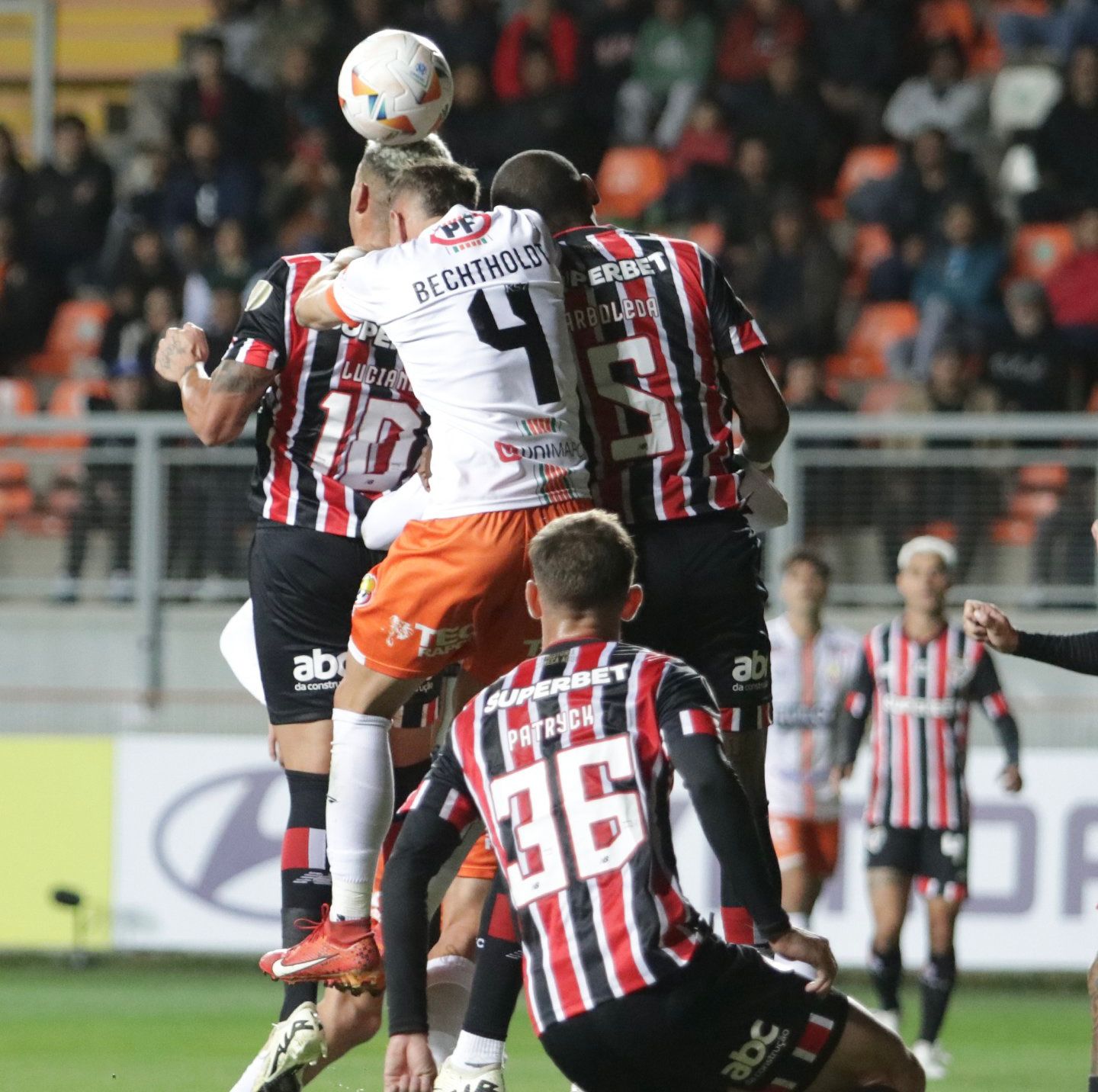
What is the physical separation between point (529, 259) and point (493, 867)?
1.77 meters

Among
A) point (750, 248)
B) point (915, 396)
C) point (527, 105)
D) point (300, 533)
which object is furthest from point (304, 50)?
point (300, 533)

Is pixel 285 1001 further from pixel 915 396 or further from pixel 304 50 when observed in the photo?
pixel 304 50

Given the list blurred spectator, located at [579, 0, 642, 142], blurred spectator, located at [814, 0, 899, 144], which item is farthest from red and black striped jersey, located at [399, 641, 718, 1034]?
blurred spectator, located at [579, 0, 642, 142]

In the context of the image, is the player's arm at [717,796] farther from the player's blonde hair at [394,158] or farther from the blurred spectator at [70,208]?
the blurred spectator at [70,208]

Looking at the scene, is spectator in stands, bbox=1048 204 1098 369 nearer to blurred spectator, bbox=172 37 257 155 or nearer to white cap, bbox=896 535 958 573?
white cap, bbox=896 535 958 573

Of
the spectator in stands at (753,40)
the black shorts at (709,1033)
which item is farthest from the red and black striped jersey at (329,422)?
the spectator in stands at (753,40)

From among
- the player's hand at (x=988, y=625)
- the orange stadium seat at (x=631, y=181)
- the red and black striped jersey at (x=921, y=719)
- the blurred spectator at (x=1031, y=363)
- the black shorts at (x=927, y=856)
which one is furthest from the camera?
the orange stadium seat at (x=631, y=181)

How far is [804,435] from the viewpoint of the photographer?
35.2 feet

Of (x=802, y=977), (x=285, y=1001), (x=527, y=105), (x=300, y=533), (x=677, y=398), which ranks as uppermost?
(x=527, y=105)

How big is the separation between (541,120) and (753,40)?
72.9 inches

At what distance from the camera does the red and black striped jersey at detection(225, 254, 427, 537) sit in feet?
18.3

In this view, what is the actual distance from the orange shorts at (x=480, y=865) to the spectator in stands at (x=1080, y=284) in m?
7.88

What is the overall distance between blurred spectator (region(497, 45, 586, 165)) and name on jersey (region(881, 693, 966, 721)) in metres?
5.82

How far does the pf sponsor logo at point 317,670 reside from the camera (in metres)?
5.69
